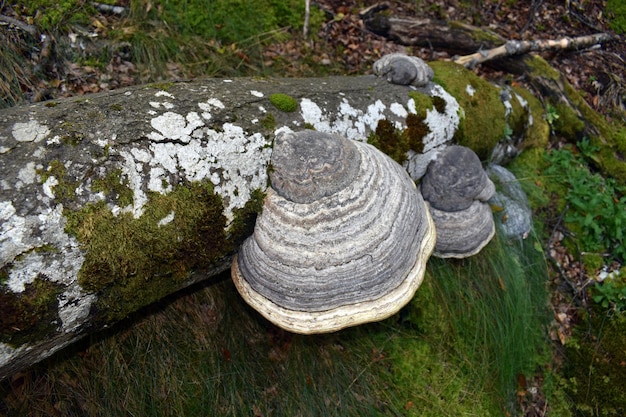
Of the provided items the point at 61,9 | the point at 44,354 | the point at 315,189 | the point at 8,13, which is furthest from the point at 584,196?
the point at 8,13

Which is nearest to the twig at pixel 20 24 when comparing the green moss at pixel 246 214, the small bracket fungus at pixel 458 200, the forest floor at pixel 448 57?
the forest floor at pixel 448 57

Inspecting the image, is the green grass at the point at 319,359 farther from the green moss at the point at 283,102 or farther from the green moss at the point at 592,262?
the green moss at the point at 283,102

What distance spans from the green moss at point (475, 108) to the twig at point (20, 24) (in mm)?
3903

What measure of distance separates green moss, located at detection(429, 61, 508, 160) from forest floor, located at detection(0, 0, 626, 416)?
1.64 metres

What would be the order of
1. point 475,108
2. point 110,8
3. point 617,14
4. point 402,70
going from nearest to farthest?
point 402,70 < point 475,108 < point 110,8 < point 617,14

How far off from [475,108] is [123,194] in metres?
3.46

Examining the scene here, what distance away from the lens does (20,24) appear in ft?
13.2

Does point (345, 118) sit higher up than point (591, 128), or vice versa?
point (345, 118)

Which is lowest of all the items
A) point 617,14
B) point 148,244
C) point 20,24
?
point 617,14

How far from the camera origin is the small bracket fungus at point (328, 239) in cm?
242

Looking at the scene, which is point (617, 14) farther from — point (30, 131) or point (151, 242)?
point (30, 131)

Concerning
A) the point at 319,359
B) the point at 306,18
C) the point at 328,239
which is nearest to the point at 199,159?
the point at 328,239

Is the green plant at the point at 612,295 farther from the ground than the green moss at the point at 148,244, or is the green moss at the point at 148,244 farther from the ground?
the green moss at the point at 148,244

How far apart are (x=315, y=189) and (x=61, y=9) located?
371cm
